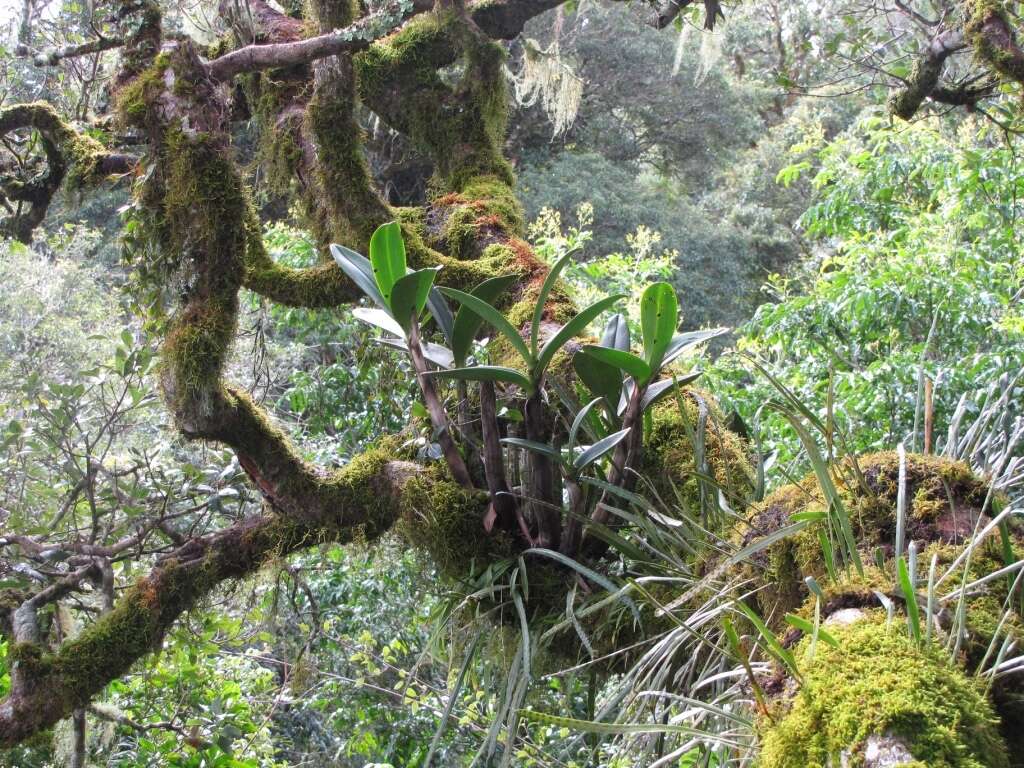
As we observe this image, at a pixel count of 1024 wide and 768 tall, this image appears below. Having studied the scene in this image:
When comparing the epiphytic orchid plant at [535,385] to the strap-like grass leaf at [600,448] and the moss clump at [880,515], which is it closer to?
the strap-like grass leaf at [600,448]

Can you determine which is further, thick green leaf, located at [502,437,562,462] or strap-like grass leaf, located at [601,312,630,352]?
strap-like grass leaf, located at [601,312,630,352]

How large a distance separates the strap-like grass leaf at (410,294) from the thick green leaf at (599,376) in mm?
279

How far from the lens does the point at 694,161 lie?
13.5m

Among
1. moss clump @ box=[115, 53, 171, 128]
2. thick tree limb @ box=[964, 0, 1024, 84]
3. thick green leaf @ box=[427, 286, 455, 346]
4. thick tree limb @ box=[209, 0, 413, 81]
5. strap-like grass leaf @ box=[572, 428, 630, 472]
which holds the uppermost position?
thick tree limb @ box=[209, 0, 413, 81]

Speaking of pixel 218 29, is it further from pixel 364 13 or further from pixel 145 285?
pixel 145 285

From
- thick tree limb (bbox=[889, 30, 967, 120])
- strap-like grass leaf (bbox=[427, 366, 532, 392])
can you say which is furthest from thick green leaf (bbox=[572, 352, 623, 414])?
thick tree limb (bbox=[889, 30, 967, 120])

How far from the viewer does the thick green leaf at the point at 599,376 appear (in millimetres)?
1559

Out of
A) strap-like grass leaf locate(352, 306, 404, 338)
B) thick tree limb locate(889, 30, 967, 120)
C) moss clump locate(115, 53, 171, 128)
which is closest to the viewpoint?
strap-like grass leaf locate(352, 306, 404, 338)

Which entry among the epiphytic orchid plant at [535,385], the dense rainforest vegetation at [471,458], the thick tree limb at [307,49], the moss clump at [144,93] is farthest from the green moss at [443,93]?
the epiphytic orchid plant at [535,385]

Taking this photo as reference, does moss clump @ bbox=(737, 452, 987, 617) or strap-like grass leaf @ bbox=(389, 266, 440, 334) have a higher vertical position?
strap-like grass leaf @ bbox=(389, 266, 440, 334)

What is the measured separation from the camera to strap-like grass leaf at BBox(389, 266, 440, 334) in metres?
1.52

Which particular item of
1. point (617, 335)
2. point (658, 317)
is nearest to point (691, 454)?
point (617, 335)

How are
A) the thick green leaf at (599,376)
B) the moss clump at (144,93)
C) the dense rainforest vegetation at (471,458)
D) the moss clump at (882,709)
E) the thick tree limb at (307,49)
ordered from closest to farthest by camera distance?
the moss clump at (882,709)
the dense rainforest vegetation at (471,458)
the thick green leaf at (599,376)
the moss clump at (144,93)
the thick tree limb at (307,49)

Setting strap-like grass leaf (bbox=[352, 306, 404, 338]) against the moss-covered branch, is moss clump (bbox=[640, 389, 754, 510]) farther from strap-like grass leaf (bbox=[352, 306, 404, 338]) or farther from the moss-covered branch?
the moss-covered branch
